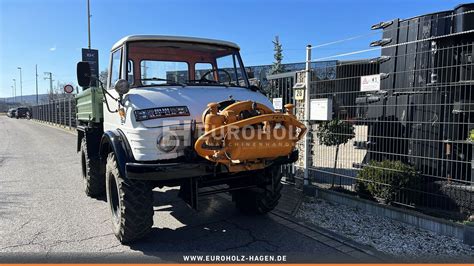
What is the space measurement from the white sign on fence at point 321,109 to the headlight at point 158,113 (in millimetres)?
3062

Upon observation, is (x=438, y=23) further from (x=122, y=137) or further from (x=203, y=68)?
(x=122, y=137)

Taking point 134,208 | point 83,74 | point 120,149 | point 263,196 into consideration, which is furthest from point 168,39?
point 263,196

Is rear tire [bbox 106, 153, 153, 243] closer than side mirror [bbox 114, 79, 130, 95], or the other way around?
rear tire [bbox 106, 153, 153, 243]

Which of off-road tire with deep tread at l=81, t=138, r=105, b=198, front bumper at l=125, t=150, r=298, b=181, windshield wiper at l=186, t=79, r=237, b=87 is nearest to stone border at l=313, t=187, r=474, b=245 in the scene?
windshield wiper at l=186, t=79, r=237, b=87

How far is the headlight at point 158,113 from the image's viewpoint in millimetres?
4230

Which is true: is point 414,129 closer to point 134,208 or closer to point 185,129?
point 185,129

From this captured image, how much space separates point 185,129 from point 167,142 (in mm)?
245

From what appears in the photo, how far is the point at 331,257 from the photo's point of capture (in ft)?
13.7

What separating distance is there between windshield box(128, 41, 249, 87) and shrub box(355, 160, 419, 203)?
7.85 feet

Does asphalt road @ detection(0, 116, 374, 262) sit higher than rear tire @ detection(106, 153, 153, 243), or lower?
lower

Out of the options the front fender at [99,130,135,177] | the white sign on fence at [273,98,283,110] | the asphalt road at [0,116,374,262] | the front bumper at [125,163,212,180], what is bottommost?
the asphalt road at [0,116,374,262]

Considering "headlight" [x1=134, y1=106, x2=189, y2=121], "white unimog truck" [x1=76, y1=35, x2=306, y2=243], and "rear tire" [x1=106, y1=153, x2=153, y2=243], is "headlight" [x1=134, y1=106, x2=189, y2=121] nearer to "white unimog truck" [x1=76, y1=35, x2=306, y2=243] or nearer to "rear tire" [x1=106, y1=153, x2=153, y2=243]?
"white unimog truck" [x1=76, y1=35, x2=306, y2=243]

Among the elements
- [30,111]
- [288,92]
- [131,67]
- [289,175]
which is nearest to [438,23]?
[288,92]

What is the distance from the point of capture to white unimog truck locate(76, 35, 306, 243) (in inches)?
159
